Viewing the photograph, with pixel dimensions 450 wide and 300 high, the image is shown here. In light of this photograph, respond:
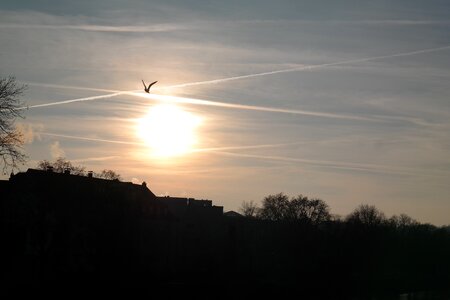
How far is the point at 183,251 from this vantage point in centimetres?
7362

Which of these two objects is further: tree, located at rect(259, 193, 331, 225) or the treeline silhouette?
tree, located at rect(259, 193, 331, 225)

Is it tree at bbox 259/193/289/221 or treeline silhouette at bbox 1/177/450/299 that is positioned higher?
tree at bbox 259/193/289/221

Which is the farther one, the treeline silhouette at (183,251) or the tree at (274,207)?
the tree at (274,207)

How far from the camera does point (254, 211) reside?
144125 mm

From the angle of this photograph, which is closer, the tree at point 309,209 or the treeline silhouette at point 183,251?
the treeline silhouette at point 183,251

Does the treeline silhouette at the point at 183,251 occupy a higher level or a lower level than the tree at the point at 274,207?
lower

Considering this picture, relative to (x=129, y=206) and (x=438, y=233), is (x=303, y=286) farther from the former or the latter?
(x=438, y=233)

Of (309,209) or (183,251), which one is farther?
(309,209)

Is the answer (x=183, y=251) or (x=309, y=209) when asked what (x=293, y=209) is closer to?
(x=309, y=209)

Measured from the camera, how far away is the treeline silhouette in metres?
50.6

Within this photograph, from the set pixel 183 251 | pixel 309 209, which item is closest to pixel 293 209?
pixel 309 209

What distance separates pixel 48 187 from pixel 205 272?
65.7 ft

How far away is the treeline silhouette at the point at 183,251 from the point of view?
166ft

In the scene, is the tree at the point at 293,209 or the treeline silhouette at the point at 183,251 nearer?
the treeline silhouette at the point at 183,251
